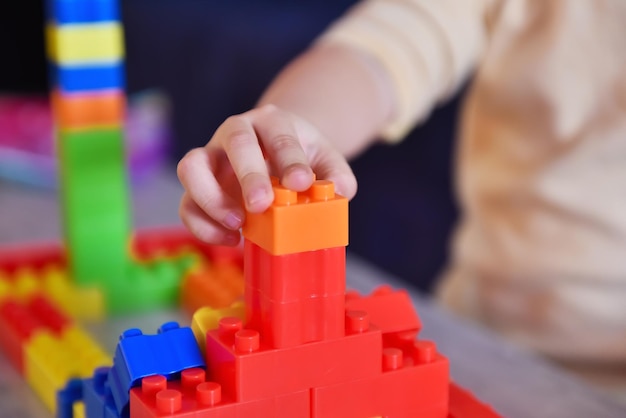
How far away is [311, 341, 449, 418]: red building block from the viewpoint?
0.34 meters

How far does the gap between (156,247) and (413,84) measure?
0.22 meters

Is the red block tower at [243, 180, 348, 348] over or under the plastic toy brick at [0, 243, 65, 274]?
over

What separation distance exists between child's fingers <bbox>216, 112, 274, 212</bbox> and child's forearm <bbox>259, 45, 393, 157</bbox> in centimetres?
12

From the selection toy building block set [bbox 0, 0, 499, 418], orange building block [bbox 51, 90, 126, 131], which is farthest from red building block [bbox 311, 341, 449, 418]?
orange building block [bbox 51, 90, 126, 131]

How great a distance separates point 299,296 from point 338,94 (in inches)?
9.0

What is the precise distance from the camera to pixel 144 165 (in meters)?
0.92

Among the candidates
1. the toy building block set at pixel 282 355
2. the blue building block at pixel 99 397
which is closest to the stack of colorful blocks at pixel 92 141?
the toy building block set at pixel 282 355

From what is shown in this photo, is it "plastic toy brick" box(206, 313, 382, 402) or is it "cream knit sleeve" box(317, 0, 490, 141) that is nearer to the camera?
"plastic toy brick" box(206, 313, 382, 402)

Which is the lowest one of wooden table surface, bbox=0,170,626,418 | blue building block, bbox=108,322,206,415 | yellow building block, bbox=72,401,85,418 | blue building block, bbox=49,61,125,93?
wooden table surface, bbox=0,170,626,418

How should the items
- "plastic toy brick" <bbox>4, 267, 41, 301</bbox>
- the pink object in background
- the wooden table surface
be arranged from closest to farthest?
the wooden table surface, "plastic toy brick" <bbox>4, 267, 41, 301</bbox>, the pink object in background

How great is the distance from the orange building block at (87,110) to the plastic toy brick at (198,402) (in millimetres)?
318

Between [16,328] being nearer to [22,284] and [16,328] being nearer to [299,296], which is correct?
[22,284]

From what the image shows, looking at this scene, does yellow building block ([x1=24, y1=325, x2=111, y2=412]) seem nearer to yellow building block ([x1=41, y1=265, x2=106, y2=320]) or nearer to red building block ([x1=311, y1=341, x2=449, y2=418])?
yellow building block ([x1=41, y1=265, x2=106, y2=320])

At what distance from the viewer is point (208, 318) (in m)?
0.36
